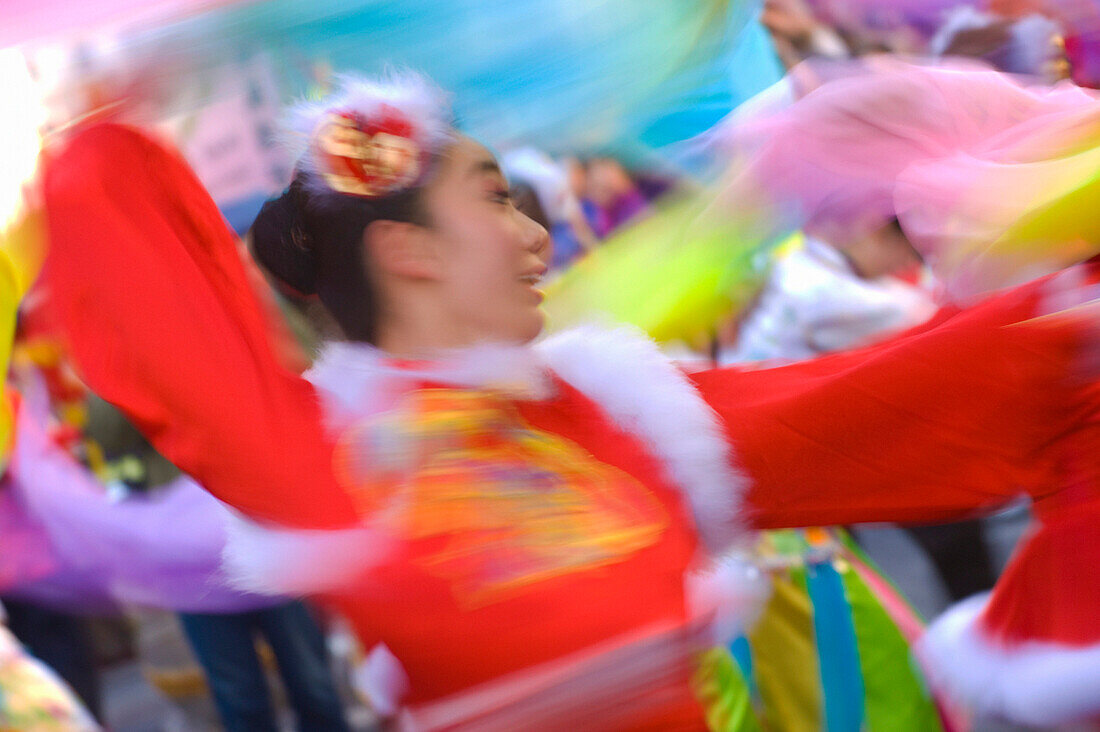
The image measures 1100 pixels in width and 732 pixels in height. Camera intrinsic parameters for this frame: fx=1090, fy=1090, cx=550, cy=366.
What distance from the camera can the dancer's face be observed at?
1289 millimetres

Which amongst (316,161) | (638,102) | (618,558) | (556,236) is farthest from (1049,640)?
(556,236)

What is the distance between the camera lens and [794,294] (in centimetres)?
275

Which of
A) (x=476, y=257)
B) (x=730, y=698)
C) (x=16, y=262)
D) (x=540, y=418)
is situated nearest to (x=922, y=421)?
(x=540, y=418)

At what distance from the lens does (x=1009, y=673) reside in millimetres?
1333

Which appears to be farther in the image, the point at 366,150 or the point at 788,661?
the point at 788,661

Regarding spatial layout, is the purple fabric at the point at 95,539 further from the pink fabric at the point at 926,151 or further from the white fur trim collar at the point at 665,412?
the pink fabric at the point at 926,151

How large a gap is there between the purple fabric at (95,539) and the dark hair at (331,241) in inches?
40.2

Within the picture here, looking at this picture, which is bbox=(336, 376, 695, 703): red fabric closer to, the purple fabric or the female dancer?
the female dancer

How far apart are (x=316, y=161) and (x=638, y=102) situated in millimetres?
377

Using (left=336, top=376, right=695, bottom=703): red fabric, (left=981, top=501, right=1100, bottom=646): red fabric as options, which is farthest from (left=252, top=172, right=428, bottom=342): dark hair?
(left=981, top=501, right=1100, bottom=646): red fabric

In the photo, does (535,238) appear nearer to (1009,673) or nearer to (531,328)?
(531,328)

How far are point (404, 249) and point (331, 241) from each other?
0.35 feet

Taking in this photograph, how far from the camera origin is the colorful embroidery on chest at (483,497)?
1131 mm

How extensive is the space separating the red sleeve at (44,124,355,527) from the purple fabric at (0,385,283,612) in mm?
1118
